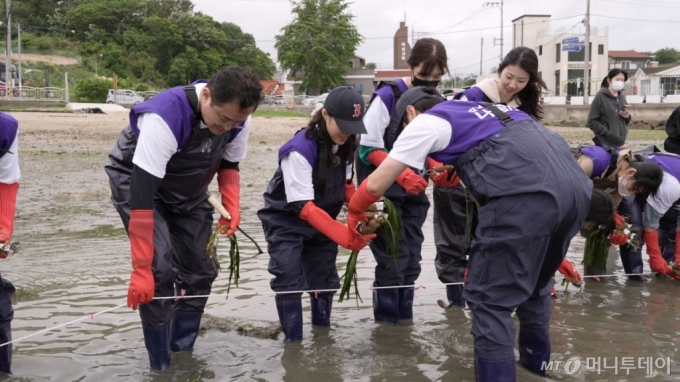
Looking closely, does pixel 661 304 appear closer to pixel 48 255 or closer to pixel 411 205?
pixel 411 205

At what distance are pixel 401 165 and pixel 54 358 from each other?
8.81 ft

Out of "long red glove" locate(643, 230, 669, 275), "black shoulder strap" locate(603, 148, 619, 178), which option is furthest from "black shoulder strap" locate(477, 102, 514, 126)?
"long red glove" locate(643, 230, 669, 275)

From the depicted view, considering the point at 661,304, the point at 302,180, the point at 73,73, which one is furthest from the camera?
the point at 73,73

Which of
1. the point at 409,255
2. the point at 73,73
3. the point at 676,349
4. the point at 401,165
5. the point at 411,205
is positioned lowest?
the point at 676,349

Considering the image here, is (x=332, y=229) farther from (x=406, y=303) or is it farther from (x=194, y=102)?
(x=406, y=303)

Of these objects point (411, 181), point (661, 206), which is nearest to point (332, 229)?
point (411, 181)

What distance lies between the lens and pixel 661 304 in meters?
5.91

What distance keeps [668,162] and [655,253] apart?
82 cm

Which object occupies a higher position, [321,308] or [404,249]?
[404,249]

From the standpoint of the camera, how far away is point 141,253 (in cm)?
393

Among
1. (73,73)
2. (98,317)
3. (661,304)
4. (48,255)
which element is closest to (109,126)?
(48,255)

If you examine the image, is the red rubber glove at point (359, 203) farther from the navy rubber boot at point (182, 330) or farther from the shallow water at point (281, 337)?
the navy rubber boot at point (182, 330)

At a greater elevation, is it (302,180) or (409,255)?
(302,180)

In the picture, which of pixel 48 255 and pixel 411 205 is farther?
pixel 48 255
